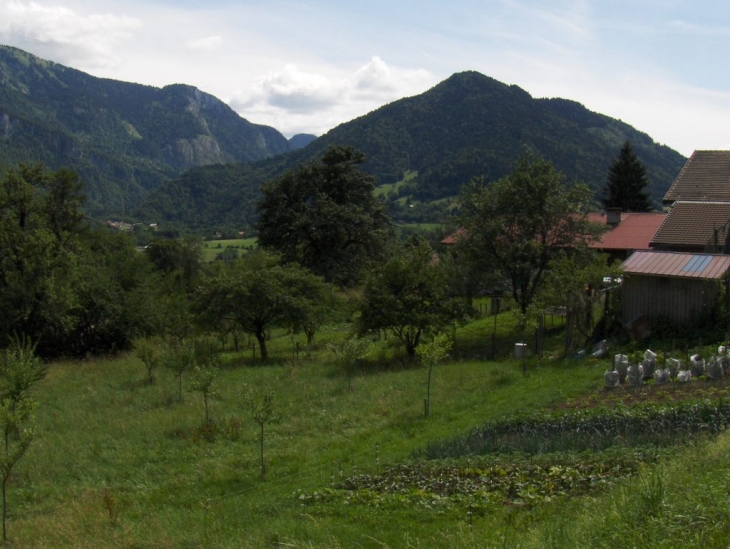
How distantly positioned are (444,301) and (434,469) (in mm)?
14917

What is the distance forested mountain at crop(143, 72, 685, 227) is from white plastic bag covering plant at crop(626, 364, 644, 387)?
3832 inches

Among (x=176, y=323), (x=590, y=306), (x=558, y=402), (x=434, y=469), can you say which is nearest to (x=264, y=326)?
(x=176, y=323)

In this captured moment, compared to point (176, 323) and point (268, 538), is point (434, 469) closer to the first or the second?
point (268, 538)

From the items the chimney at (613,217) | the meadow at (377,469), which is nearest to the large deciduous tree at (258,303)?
the meadow at (377,469)

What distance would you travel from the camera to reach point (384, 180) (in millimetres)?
156625

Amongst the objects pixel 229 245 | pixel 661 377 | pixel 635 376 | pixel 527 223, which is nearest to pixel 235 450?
pixel 635 376

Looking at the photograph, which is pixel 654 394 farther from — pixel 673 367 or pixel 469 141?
pixel 469 141

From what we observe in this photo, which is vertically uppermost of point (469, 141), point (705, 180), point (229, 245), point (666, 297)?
point (469, 141)

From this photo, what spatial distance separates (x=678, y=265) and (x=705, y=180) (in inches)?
523

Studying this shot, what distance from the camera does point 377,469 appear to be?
1170 centimetres

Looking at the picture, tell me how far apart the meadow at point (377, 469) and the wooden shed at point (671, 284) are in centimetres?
340

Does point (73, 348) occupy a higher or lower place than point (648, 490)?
lower

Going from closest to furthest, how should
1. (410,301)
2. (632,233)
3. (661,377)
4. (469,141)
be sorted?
(661,377), (410,301), (632,233), (469,141)

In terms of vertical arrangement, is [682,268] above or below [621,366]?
above
